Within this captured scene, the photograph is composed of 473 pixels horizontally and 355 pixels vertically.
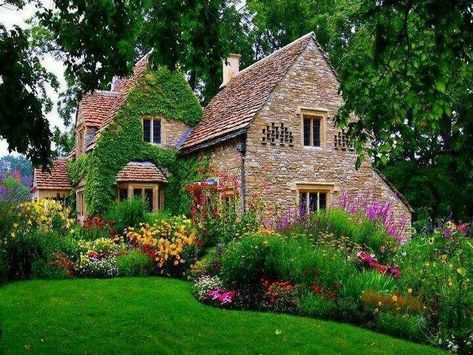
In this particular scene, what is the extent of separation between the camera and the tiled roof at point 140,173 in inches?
832

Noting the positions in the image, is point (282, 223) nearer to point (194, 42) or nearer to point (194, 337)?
point (194, 337)

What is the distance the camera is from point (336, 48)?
28578 millimetres

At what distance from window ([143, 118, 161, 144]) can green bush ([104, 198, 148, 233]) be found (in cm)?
495

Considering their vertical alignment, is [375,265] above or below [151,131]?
below

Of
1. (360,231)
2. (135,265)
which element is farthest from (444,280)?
(135,265)

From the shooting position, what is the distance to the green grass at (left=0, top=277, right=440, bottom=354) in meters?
7.67

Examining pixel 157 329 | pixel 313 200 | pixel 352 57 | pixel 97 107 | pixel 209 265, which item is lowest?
pixel 157 329

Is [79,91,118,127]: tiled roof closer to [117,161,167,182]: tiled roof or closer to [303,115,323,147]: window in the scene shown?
[117,161,167,182]: tiled roof

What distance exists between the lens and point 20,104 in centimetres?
769

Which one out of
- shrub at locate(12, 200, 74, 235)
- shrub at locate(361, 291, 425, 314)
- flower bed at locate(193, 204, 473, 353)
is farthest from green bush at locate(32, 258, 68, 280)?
shrub at locate(361, 291, 425, 314)

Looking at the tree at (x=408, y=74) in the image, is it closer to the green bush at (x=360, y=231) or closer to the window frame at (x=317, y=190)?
the green bush at (x=360, y=231)

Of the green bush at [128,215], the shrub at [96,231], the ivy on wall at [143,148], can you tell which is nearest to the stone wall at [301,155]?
the ivy on wall at [143,148]

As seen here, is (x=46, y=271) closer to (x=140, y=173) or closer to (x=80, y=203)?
(x=140, y=173)

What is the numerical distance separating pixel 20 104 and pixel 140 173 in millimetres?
13768
